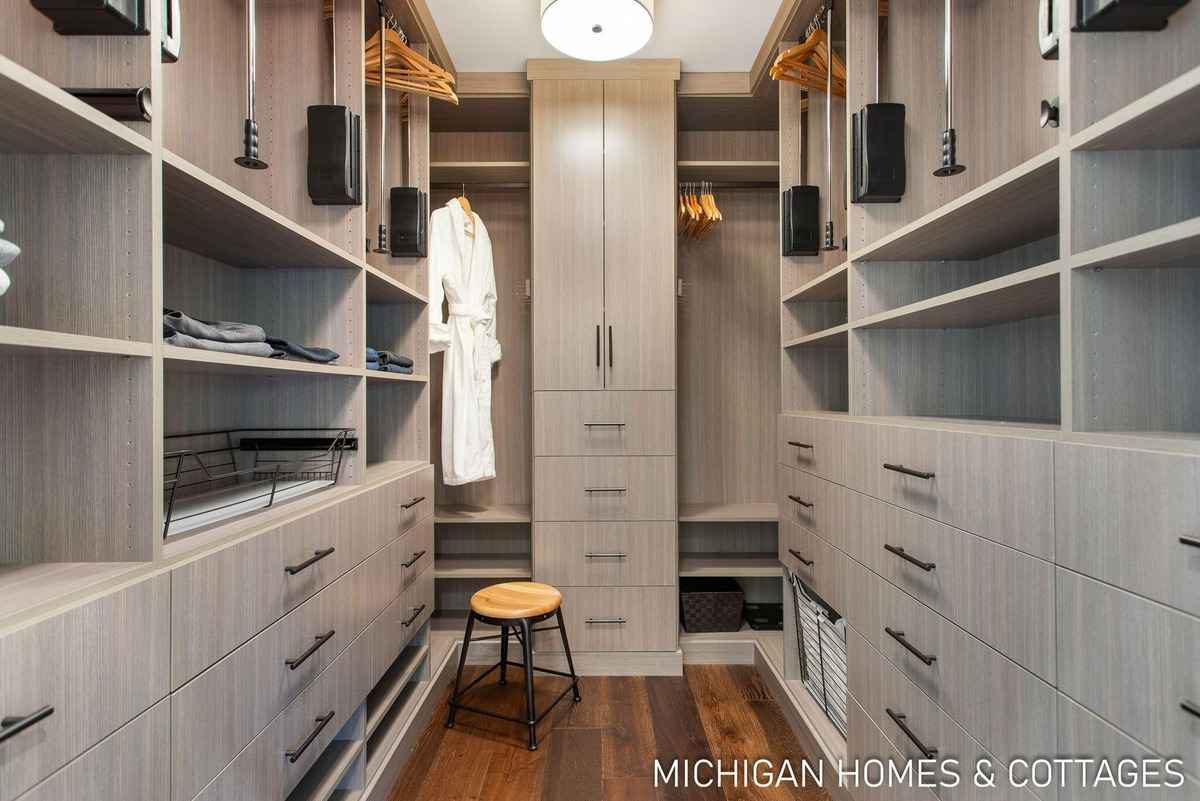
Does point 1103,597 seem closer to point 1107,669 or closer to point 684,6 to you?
point 1107,669

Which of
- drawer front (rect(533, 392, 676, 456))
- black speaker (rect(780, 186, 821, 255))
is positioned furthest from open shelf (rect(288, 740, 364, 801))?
black speaker (rect(780, 186, 821, 255))

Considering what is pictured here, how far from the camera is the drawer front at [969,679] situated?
972 mm

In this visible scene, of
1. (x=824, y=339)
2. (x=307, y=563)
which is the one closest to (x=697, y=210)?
(x=824, y=339)

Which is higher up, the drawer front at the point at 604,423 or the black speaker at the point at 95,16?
the black speaker at the point at 95,16

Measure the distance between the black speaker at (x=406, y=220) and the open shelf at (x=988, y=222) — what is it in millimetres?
1487

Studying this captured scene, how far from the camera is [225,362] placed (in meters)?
1.12

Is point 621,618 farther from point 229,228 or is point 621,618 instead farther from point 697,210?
point 229,228

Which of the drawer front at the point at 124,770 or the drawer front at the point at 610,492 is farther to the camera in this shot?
the drawer front at the point at 610,492

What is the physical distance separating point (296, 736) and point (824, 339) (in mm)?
1870

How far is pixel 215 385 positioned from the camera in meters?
1.66

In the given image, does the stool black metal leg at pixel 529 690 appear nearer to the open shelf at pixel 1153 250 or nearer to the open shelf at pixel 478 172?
the open shelf at pixel 1153 250

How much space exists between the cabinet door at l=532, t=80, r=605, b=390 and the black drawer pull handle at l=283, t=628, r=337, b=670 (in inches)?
54.5

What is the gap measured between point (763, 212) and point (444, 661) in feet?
8.25

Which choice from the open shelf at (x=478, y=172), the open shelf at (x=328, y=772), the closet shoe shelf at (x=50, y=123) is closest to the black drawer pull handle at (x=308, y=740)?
the open shelf at (x=328, y=772)
